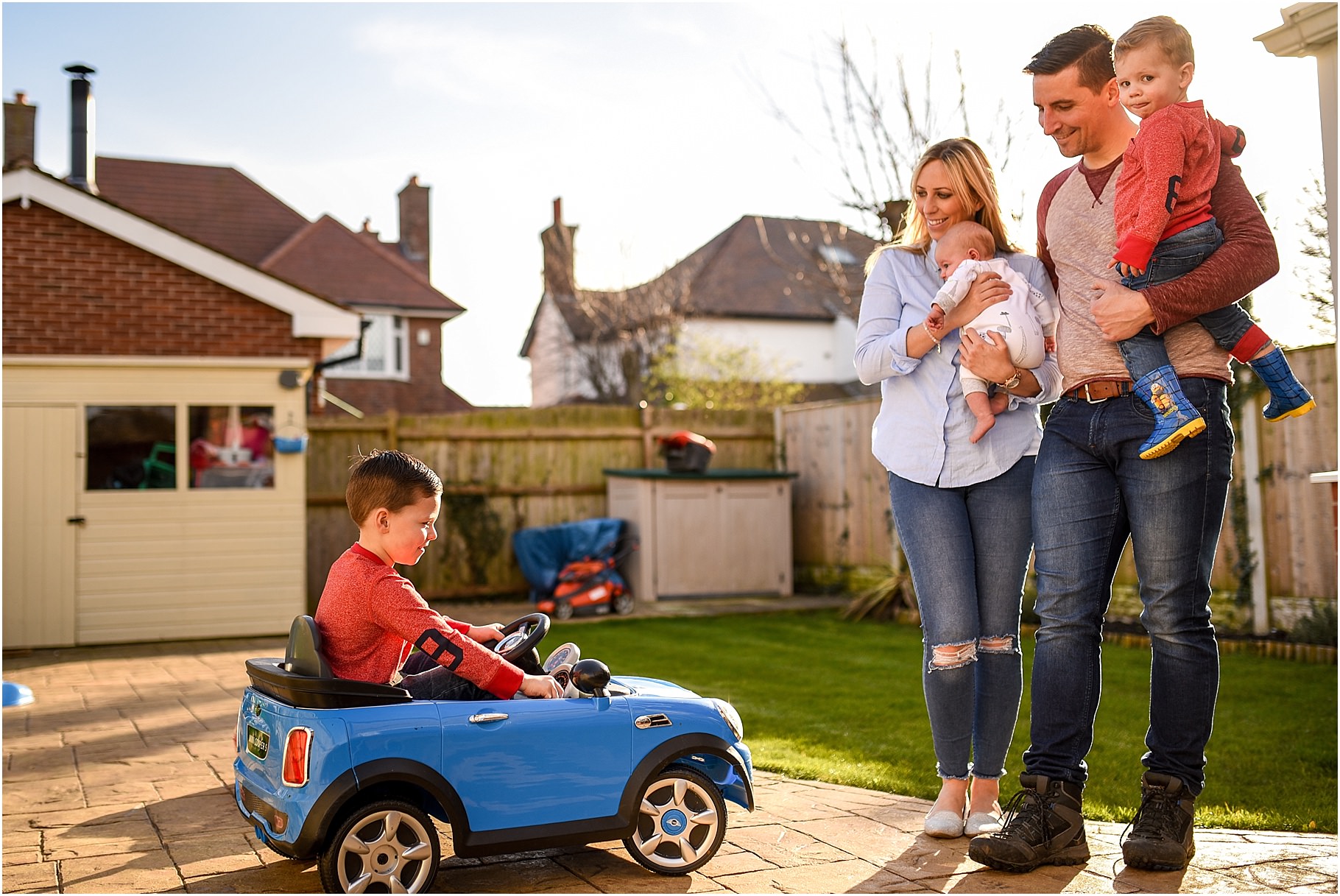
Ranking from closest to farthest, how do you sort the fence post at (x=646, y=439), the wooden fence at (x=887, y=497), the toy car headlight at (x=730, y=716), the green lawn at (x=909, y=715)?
the toy car headlight at (x=730, y=716)
the green lawn at (x=909, y=715)
the wooden fence at (x=887, y=497)
the fence post at (x=646, y=439)

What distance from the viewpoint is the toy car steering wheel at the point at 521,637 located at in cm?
331

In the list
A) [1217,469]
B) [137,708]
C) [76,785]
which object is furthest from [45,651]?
[1217,469]

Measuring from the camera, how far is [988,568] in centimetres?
339

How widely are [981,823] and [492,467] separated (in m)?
10.3

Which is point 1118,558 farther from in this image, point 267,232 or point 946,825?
point 267,232

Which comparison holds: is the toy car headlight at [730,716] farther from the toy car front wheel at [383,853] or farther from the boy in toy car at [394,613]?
the toy car front wheel at [383,853]

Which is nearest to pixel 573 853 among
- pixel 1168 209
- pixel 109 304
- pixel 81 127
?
pixel 1168 209

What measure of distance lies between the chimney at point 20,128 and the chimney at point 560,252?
11929 mm

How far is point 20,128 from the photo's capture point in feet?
55.8

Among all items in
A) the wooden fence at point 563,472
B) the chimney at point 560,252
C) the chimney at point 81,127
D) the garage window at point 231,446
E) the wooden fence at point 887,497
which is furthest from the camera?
the chimney at point 560,252

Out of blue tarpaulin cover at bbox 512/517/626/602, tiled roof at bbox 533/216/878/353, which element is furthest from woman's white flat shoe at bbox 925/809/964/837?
tiled roof at bbox 533/216/878/353

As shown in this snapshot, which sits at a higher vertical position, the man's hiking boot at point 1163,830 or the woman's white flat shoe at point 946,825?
the man's hiking boot at point 1163,830

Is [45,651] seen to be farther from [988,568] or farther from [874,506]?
[988,568]

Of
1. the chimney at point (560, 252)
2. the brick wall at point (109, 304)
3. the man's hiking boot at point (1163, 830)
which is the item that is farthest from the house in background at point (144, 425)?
the chimney at point (560, 252)
